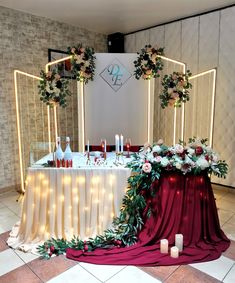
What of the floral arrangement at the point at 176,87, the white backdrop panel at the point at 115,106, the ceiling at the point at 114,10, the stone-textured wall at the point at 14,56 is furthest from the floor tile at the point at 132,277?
the ceiling at the point at 114,10

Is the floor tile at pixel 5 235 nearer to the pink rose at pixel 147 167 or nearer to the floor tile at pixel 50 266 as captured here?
the floor tile at pixel 50 266

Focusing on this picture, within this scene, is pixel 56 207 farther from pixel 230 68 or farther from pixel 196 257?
pixel 230 68

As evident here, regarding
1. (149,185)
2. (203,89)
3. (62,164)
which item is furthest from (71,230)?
(203,89)

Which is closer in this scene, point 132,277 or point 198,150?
point 132,277

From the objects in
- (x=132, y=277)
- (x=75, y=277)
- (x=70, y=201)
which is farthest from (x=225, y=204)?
(x=75, y=277)

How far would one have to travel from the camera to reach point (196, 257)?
7.82ft

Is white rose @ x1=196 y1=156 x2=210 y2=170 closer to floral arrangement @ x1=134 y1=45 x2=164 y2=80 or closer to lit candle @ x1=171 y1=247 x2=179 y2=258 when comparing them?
lit candle @ x1=171 y1=247 x2=179 y2=258

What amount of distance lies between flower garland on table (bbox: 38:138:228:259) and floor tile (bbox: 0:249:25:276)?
0.23m

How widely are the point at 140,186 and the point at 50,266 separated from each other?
1.15m

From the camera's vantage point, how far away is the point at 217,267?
7.57ft

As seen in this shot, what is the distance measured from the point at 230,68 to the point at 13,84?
3.54 m

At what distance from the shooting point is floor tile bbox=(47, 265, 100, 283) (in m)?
2.13

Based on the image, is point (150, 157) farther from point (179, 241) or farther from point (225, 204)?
point (225, 204)

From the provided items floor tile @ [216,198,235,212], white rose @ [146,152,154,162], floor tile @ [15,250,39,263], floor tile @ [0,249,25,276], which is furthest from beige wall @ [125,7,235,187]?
floor tile @ [0,249,25,276]
